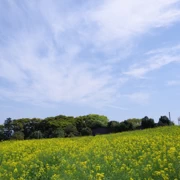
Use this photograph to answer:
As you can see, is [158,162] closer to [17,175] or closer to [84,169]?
[84,169]

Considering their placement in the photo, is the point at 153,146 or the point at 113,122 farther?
the point at 113,122

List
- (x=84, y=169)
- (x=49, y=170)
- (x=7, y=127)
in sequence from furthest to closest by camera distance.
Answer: (x=7, y=127), (x=49, y=170), (x=84, y=169)

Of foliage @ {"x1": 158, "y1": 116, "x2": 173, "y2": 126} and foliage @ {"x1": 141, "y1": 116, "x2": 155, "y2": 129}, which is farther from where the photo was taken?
foliage @ {"x1": 141, "y1": 116, "x2": 155, "y2": 129}

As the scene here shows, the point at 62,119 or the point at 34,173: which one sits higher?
the point at 62,119

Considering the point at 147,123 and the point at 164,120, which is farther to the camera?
the point at 147,123

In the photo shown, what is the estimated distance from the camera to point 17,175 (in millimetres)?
9070

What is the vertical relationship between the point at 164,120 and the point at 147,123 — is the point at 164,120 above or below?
above

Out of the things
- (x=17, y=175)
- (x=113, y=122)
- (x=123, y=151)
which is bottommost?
(x=17, y=175)

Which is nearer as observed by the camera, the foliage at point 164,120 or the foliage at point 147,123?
the foliage at point 164,120

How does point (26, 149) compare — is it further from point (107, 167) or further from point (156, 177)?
point (156, 177)

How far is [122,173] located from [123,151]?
4.51 metres

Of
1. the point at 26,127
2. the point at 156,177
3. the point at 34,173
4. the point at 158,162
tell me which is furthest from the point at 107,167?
the point at 26,127

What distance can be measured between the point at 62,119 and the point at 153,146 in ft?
148

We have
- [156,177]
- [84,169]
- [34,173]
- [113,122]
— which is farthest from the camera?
[113,122]
